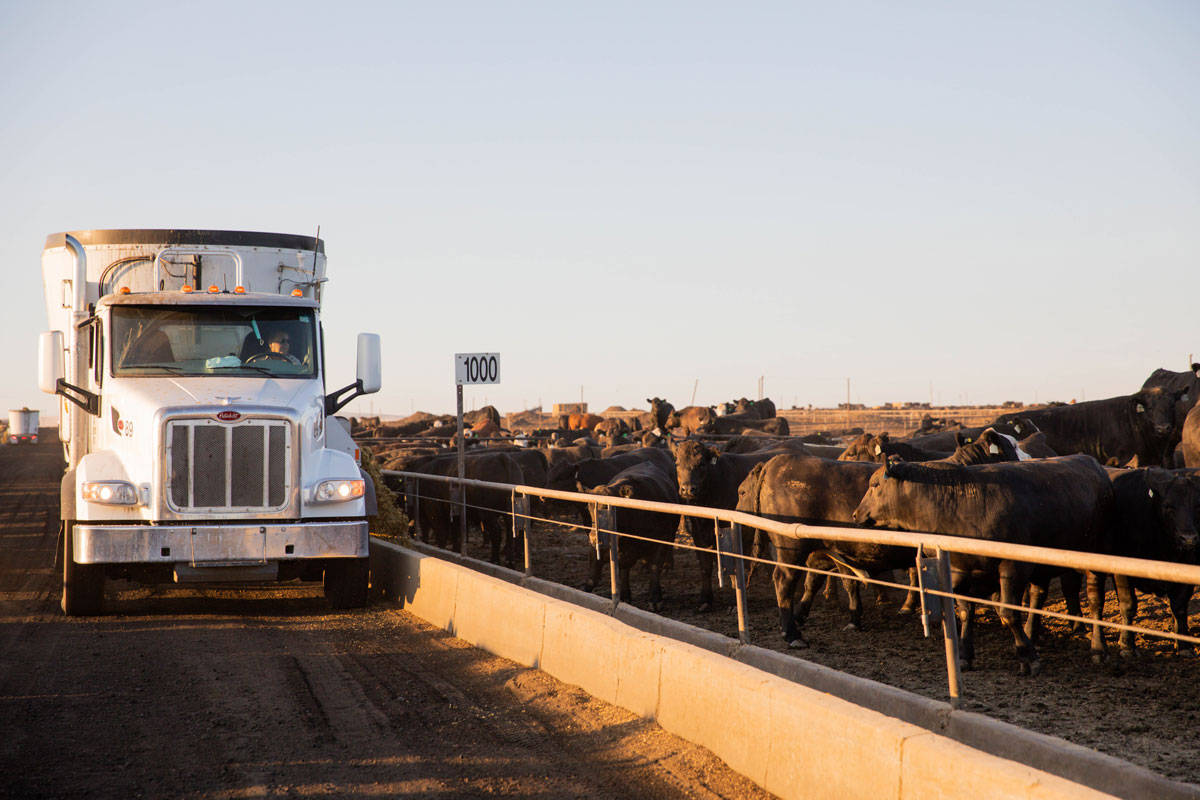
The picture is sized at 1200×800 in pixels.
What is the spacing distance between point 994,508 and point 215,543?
763 cm

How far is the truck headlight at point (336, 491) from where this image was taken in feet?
37.1

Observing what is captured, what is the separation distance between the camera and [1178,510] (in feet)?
30.0

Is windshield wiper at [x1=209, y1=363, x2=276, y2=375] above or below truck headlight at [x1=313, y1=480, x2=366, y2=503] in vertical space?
above

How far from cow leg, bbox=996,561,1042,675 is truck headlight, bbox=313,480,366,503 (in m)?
6.64

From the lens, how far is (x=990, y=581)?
9.28 m

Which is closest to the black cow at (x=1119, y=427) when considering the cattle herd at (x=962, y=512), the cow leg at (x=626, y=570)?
the cattle herd at (x=962, y=512)

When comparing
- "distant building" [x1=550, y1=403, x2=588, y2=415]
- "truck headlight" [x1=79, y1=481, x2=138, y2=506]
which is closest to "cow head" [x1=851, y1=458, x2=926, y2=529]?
"truck headlight" [x1=79, y1=481, x2=138, y2=506]

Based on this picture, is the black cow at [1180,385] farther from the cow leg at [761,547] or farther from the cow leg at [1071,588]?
the cow leg at [1071,588]

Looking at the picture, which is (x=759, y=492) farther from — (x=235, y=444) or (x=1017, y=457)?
(x=235, y=444)

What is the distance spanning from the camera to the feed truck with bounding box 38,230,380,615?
10.8 meters

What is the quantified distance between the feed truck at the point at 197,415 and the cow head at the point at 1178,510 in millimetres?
7846

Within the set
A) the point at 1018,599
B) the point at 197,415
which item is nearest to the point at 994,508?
the point at 1018,599

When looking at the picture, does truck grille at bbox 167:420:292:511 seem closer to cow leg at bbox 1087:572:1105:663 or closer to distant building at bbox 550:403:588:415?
cow leg at bbox 1087:572:1105:663

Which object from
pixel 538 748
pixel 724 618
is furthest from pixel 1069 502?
pixel 538 748
